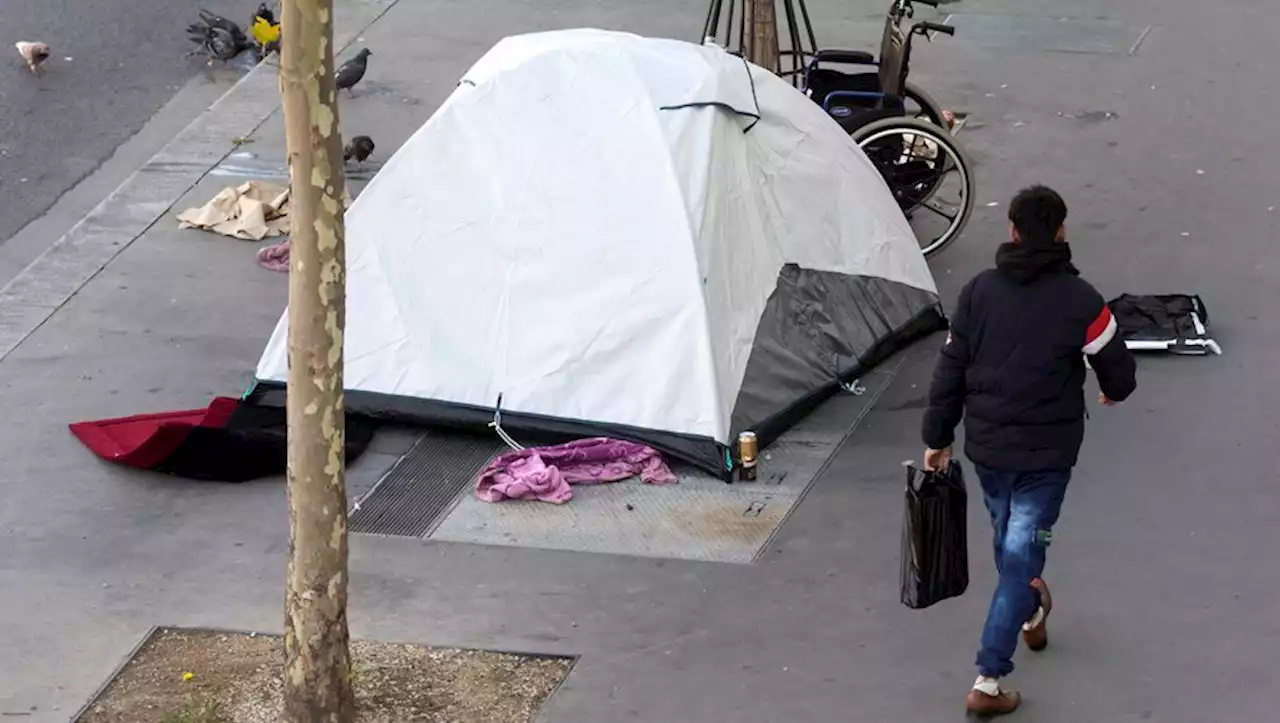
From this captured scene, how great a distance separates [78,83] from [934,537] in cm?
919

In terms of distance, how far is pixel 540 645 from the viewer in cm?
700

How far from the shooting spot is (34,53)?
13547mm

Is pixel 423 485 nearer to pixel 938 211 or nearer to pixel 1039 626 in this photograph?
pixel 1039 626

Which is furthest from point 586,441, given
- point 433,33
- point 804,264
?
point 433,33

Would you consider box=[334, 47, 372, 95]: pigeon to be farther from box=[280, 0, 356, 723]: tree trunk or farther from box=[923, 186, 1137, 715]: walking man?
box=[923, 186, 1137, 715]: walking man

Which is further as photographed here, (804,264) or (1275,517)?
(804,264)

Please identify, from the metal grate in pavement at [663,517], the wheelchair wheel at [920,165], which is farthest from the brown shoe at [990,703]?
the wheelchair wheel at [920,165]

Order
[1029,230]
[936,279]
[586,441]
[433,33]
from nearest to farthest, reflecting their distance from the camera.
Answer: [1029,230], [586,441], [936,279], [433,33]

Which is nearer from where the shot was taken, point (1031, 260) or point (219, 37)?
point (1031, 260)

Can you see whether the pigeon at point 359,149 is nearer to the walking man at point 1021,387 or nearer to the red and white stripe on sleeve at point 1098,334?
the walking man at point 1021,387

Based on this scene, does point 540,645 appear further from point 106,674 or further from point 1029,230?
point 1029,230

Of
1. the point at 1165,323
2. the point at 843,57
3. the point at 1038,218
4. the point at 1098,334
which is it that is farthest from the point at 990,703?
the point at 843,57

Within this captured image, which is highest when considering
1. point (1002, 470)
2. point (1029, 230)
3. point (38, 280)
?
point (1029, 230)

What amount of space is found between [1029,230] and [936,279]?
4.25 meters
